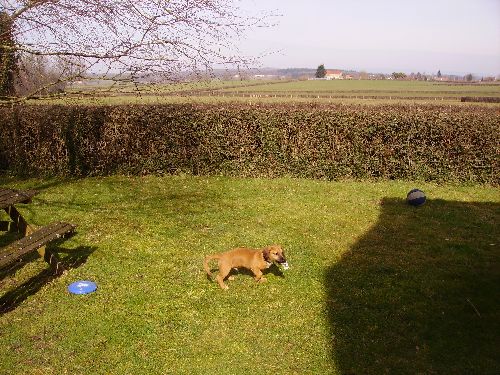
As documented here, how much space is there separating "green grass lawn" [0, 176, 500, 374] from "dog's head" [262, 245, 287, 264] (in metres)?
0.50

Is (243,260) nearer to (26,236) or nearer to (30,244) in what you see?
(30,244)

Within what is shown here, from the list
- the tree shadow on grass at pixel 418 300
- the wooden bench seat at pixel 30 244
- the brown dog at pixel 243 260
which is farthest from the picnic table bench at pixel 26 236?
the tree shadow on grass at pixel 418 300

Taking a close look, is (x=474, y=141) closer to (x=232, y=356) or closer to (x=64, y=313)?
(x=232, y=356)

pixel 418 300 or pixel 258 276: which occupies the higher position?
pixel 258 276

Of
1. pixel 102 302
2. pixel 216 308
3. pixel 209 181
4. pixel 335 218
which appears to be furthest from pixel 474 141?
pixel 102 302

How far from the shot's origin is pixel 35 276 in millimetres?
6230

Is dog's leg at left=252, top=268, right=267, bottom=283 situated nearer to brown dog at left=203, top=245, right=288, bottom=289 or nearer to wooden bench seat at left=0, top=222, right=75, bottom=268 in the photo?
brown dog at left=203, top=245, right=288, bottom=289

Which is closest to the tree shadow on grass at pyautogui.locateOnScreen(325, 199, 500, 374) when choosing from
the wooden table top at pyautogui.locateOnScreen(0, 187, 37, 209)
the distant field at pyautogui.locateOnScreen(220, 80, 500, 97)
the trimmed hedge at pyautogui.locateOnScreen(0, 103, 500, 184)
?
the trimmed hedge at pyautogui.locateOnScreen(0, 103, 500, 184)

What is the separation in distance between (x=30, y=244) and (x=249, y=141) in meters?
8.17

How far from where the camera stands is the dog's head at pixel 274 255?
18.4 ft

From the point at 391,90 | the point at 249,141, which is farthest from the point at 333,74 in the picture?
the point at 249,141

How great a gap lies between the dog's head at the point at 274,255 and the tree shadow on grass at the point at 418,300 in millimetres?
870

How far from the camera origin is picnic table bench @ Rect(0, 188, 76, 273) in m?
5.11

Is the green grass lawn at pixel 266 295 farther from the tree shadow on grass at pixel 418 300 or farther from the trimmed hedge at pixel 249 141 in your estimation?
the trimmed hedge at pixel 249 141
